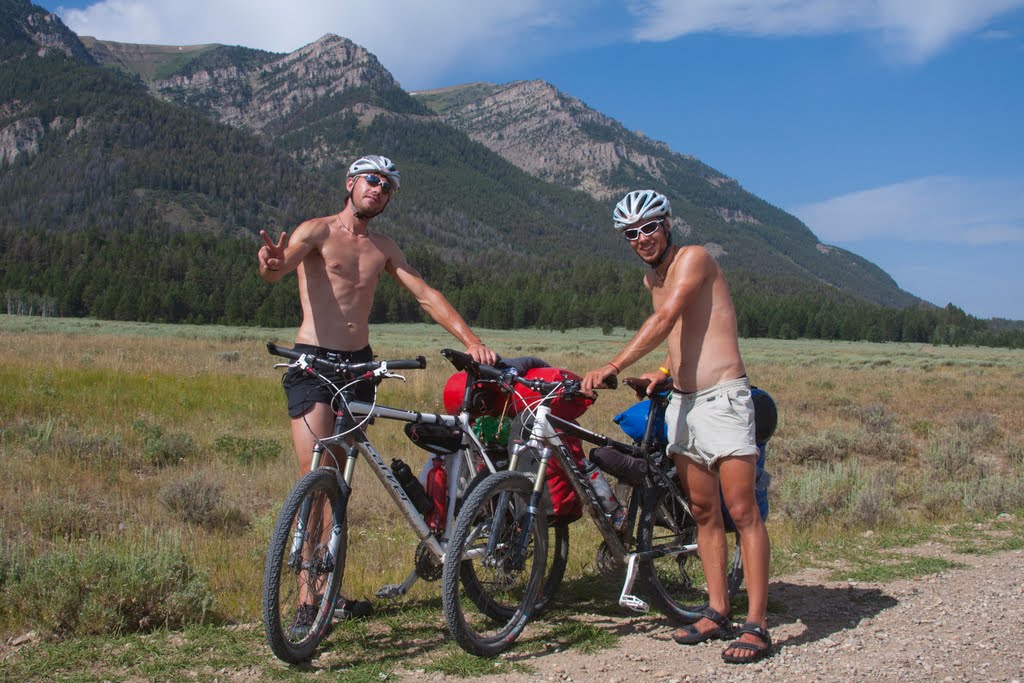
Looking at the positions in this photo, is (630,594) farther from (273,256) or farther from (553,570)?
(273,256)

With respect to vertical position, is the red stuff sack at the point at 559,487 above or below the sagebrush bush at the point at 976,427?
above

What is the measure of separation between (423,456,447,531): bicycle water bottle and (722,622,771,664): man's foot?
1.58 metres

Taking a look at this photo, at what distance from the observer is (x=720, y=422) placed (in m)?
4.23

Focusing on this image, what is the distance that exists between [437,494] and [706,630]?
1572 mm

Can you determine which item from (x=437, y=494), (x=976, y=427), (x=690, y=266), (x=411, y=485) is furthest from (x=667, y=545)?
(x=976, y=427)

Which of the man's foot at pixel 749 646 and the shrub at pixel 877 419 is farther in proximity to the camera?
the shrub at pixel 877 419

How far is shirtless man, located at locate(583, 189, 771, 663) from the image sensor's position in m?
4.21

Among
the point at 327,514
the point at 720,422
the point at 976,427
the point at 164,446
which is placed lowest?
the point at 164,446

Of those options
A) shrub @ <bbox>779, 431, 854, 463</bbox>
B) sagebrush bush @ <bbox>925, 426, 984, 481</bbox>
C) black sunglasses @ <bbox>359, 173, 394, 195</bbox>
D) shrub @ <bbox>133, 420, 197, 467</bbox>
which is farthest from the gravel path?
shrub @ <bbox>133, 420, 197, 467</bbox>

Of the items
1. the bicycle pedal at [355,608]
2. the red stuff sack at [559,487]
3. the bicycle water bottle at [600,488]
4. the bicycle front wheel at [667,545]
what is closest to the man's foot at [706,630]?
the bicycle front wheel at [667,545]

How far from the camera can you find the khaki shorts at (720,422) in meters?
4.21

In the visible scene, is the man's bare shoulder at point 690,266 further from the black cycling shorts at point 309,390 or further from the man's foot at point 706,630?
the man's foot at point 706,630

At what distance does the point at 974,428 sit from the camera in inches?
529

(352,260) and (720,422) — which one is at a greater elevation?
(352,260)
